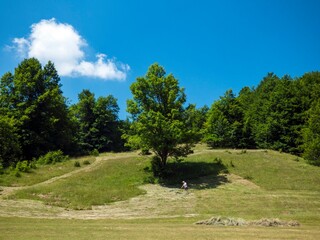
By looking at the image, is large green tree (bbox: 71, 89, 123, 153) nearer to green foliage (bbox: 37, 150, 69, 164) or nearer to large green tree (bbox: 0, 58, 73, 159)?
large green tree (bbox: 0, 58, 73, 159)

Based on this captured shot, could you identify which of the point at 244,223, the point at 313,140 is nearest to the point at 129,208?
the point at 244,223

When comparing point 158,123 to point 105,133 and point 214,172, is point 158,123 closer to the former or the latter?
point 214,172

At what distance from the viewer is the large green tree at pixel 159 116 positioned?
44.3m

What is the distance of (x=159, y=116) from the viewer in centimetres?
4434

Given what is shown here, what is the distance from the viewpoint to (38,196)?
35.0 m

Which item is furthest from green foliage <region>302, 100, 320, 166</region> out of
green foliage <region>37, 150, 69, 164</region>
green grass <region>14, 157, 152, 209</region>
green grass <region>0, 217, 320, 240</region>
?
green foliage <region>37, 150, 69, 164</region>

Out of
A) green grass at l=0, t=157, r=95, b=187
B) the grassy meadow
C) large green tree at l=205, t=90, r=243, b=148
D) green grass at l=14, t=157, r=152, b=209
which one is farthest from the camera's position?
large green tree at l=205, t=90, r=243, b=148

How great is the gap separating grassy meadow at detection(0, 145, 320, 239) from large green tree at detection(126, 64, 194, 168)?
456cm

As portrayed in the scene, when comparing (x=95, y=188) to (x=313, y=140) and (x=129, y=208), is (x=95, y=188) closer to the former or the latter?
(x=129, y=208)

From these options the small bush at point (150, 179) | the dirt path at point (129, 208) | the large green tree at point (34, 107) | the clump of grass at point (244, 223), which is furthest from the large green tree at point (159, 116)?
the large green tree at point (34, 107)

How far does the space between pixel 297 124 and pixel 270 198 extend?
4231 cm

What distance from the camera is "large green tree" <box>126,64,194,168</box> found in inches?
1745

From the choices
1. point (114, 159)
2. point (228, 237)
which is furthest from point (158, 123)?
point (228, 237)

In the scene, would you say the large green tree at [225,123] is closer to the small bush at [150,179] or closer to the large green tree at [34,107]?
the large green tree at [34,107]
